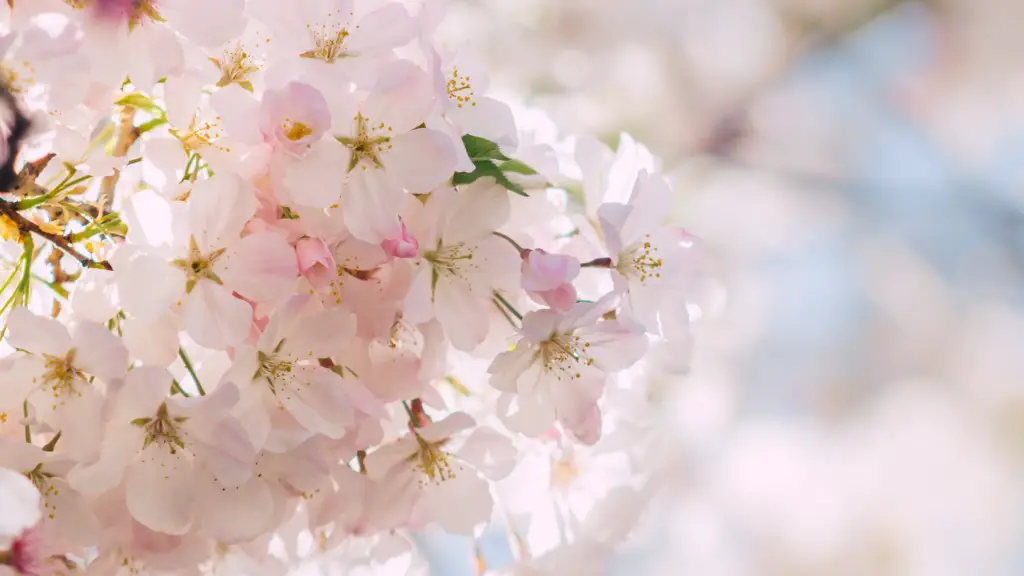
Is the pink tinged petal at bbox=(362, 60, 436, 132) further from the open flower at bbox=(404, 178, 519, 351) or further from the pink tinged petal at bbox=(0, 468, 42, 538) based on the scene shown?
the pink tinged petal at bbox=(0, 468, 42, 538)

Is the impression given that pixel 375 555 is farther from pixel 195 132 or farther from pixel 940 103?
pixel 940 103

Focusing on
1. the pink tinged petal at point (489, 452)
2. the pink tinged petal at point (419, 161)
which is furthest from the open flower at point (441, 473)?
the pink tinged petal at point (419, 161)

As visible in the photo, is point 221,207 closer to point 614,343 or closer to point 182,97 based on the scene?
point 182,97

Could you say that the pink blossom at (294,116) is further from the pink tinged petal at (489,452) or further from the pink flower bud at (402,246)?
the pink tinged petal at (489,452)

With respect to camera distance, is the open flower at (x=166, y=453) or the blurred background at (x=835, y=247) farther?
the blurred background at (x=835, y=247)

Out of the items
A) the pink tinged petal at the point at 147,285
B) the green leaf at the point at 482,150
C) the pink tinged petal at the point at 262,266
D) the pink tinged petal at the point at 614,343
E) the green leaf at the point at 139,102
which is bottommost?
the pink tinged petal at the point at 147,285

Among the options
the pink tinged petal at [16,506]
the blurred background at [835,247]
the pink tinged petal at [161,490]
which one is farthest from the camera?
the blurred background at [835,247]

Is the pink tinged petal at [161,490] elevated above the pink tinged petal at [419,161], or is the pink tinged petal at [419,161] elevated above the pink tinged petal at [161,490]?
the pink tinged petal at [419,161]
